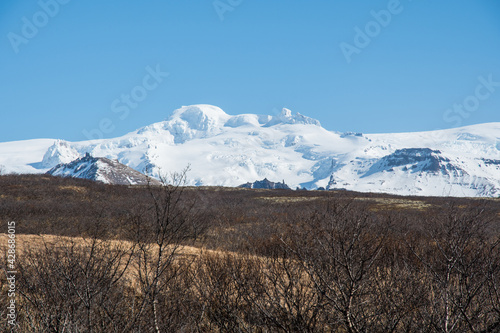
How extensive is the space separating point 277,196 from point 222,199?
984 cm

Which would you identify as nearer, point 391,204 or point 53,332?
point 53,332

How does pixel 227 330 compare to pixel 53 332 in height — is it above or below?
below

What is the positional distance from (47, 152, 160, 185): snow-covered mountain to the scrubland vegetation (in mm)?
67764

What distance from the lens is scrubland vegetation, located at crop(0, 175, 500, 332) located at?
588 cm

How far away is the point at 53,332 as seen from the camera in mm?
5930

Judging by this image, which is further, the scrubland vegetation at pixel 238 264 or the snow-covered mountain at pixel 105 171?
the snow-covered mountain at pixel 105 171

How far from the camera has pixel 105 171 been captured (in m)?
137

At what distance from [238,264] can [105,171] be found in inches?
5339

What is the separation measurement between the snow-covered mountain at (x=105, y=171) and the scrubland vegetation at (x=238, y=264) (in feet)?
222

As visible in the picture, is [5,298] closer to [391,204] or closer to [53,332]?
[53,332]

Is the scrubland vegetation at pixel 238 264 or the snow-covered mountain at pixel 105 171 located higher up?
the snow-covered mountain at pixel 105 171

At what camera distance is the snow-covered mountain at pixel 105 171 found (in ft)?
374

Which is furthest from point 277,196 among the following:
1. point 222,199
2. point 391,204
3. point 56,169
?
point 56,169

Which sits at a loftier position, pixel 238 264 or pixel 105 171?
pixel 105 171
